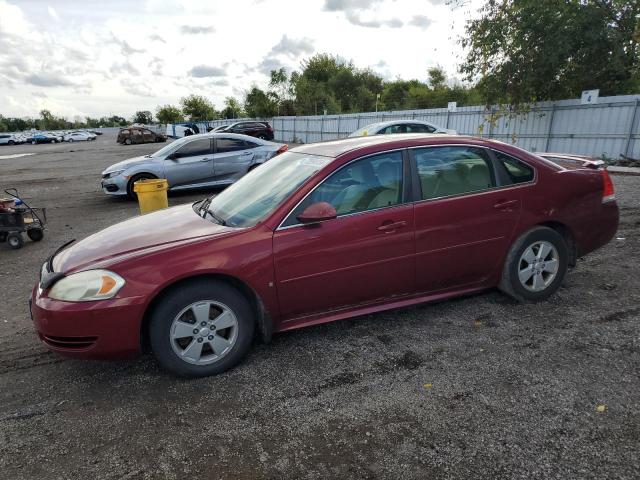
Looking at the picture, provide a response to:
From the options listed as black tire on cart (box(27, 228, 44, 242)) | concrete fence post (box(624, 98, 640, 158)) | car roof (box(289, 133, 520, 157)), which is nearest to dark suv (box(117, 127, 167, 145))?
black tire on cart (box(27, 228, 44, 242))

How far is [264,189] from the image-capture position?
3.70 meters

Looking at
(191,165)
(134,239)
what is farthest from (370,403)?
(191,165)

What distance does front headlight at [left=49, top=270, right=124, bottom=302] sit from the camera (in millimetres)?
2846

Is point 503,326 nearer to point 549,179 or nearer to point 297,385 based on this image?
point 549,179

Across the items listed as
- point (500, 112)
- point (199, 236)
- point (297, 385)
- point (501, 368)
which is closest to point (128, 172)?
point (199, 236)

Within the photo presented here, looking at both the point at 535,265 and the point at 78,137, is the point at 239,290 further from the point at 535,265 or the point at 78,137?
the point at 78,137

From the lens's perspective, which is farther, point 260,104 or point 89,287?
point 260,104

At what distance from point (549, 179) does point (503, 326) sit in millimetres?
1422

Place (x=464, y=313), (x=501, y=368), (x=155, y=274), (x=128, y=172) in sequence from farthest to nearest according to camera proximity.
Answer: (x=128, y=172) < (x=464, y=313) < (x=501, y=368) < (x=155, y=274)

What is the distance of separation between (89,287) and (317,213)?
1.58 metres

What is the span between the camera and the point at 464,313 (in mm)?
3943

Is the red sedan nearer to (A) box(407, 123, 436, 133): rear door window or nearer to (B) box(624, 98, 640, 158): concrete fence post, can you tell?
(A) box(407, 123, 436, 133): rear door window

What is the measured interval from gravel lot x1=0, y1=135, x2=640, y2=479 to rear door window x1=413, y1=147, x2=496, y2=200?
111 centimetres

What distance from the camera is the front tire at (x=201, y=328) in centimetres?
294
